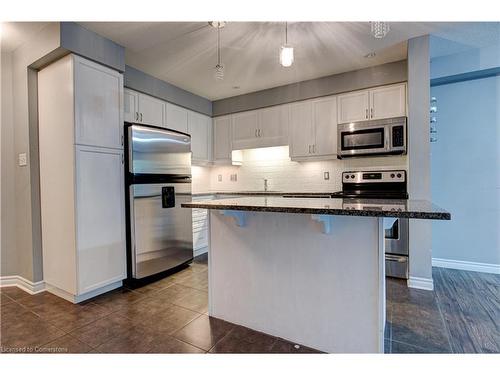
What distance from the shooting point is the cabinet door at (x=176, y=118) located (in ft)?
12.1

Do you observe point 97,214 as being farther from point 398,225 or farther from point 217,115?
point 398,225

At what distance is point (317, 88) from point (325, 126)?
0.54 meters

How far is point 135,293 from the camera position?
253 cm

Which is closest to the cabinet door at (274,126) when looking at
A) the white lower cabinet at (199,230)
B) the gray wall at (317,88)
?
the gray wall at (317,88)

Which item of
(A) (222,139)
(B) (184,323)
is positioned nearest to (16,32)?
(A) (222,139)

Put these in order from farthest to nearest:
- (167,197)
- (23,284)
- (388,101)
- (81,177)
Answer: (388,101)
(167,197)
(23,284)
(81,177)

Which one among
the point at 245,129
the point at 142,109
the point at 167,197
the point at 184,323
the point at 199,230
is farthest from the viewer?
the point at 245,129

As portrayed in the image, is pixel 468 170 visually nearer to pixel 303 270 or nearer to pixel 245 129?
pixel 303 270

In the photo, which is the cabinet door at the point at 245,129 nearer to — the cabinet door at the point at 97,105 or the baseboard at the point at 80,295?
the cabinet door at the point at 97,105

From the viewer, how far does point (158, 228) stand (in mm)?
2900

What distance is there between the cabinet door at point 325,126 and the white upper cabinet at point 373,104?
0.34ft

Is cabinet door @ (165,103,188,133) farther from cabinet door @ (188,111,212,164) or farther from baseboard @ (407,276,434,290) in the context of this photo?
baseboard @ (407,276,434,290)

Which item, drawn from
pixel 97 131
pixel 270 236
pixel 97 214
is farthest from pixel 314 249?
pixel 97 131

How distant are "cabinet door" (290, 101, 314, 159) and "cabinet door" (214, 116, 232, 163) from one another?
113cm
